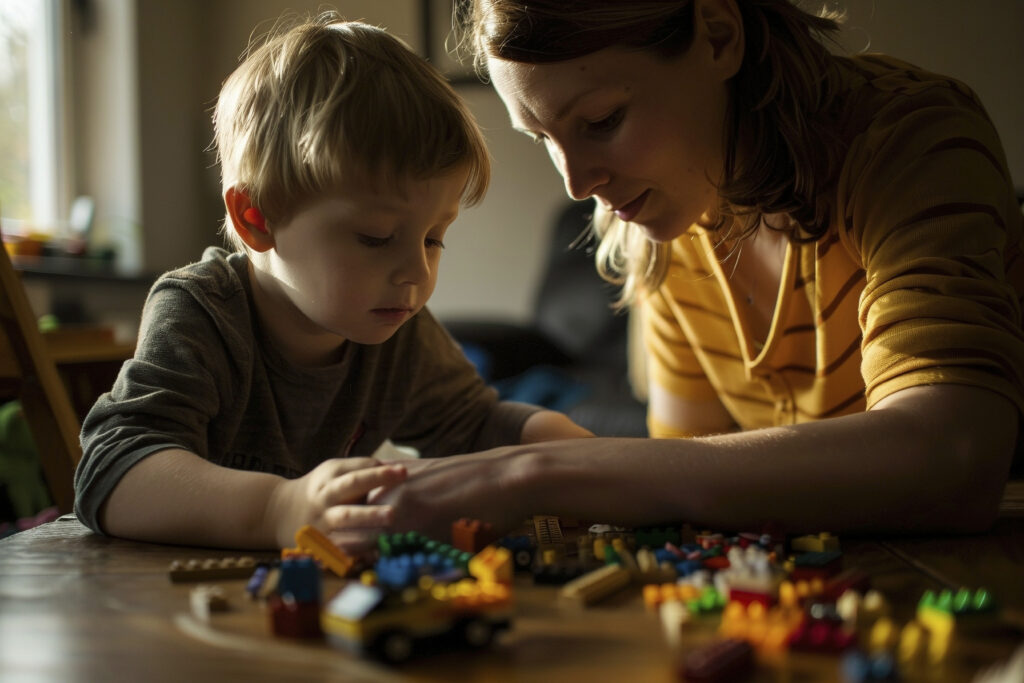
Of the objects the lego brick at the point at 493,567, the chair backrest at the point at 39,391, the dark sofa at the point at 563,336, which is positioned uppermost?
the lego brick at the point at 493,567

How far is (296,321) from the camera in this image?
110 centimetres

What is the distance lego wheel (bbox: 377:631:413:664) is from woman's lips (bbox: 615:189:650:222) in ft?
2.30

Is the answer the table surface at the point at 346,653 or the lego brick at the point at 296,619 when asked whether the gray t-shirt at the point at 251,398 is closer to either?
the table surface at the point at 346,653

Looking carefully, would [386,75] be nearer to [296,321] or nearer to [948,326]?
[296,321]

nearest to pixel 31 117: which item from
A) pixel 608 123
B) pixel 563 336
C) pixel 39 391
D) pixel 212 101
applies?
pixel 212 101

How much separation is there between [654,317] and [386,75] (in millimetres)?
621

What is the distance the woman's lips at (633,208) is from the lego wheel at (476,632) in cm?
67

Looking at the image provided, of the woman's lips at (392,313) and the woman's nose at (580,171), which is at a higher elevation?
the woman's nose at (580,171)

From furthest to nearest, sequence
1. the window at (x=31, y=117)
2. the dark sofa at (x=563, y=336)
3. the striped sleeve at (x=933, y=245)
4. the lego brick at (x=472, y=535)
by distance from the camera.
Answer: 1. the window at (x=31, y=117)
2. the dark sofa at (x=563, y=336)
3. the striped sleeve at (x=933, y=245)
4. the lego brick at (x=472, y=535)

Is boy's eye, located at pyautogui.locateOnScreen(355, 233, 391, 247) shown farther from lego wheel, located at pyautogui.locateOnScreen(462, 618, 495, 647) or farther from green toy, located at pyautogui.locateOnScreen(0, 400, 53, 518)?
green toy, located at pyautogui.locateOnScreen(0, 400, 53, 518)

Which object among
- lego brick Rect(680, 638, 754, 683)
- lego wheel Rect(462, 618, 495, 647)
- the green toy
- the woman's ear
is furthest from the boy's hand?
the green toy

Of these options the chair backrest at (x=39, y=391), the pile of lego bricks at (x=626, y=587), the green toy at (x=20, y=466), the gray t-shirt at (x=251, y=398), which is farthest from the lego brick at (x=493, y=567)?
the green toy at (x=20, y=466)

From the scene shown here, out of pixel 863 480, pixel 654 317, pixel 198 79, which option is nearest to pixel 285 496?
pixel 863 480

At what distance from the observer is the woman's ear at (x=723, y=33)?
1.02 meters
